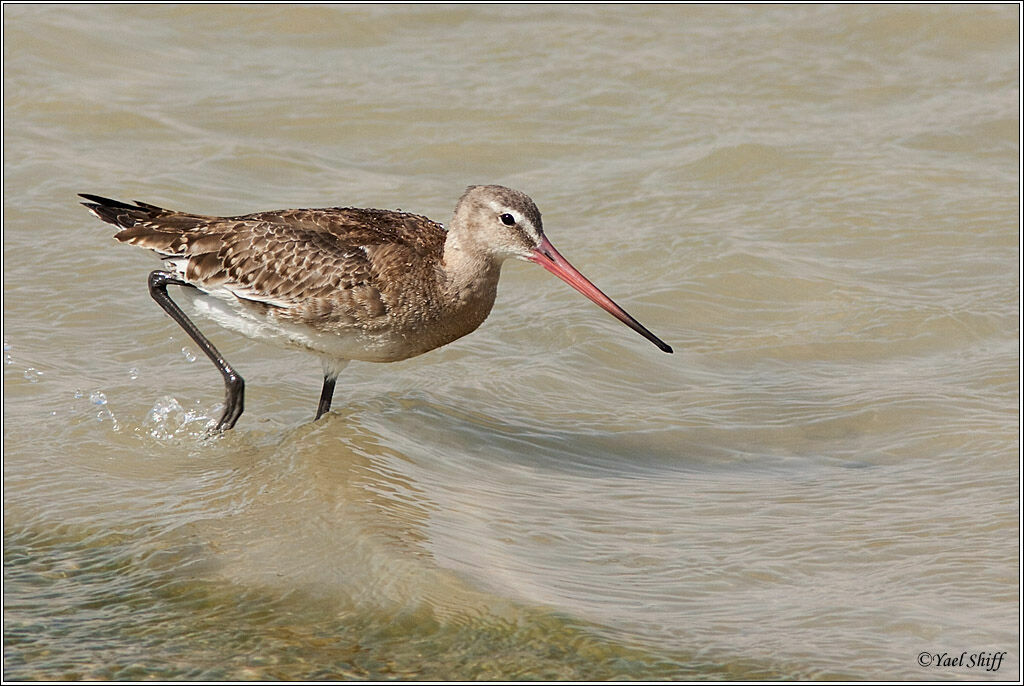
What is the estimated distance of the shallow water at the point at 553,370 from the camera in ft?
15.3

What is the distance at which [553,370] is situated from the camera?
7.25 meters

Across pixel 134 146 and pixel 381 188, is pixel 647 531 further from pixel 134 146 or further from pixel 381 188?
pixel 134 146

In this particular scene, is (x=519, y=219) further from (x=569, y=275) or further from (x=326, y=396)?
(x=326, y=396)

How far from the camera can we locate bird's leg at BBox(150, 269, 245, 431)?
20.5 ft

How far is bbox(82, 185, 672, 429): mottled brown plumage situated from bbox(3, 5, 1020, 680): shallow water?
438 mm

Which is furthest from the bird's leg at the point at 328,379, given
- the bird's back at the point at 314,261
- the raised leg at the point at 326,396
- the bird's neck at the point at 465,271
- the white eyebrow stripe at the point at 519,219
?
the white eyebrow stripe at the point at 519,219

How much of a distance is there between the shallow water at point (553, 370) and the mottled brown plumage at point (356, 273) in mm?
438

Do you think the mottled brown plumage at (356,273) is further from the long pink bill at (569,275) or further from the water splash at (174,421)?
the water splash at (174,421)

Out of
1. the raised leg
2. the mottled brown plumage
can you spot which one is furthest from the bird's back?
the raised leg

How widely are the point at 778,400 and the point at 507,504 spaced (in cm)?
186

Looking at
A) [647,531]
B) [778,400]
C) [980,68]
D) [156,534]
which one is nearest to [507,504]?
[647,531]

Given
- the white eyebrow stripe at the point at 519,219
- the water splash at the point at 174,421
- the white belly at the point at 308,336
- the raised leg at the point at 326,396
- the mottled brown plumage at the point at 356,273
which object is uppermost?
the white eyebrow stripe at the point at 519,219

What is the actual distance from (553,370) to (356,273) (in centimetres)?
161

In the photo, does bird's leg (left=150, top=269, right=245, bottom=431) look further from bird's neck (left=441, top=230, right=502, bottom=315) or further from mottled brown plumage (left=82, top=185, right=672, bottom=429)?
bird's neck (left=441, top=230, right=502, bottom=315)
